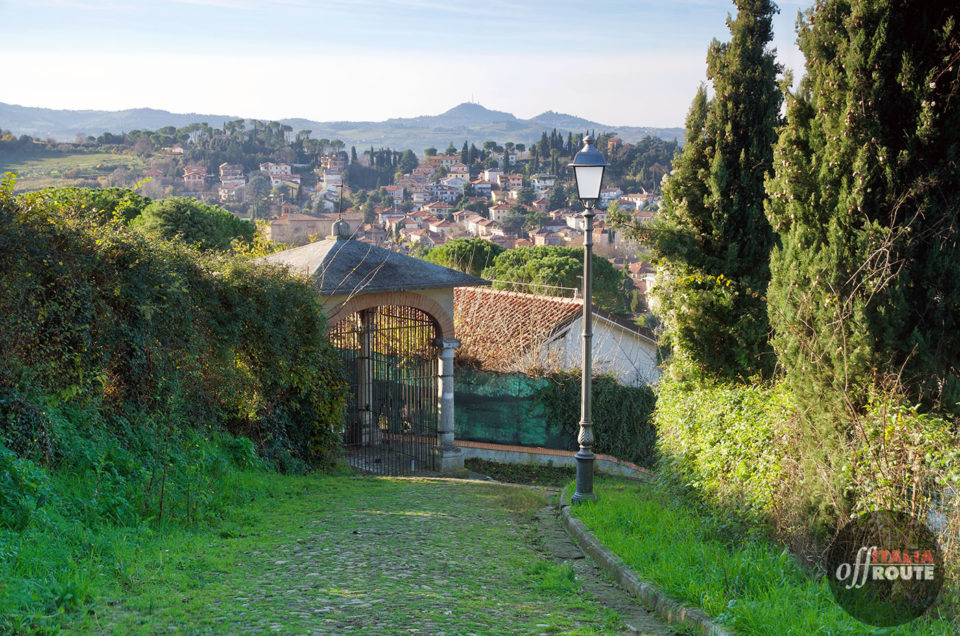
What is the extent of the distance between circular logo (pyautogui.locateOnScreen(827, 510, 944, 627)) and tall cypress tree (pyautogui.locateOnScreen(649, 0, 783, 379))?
3.54 meters

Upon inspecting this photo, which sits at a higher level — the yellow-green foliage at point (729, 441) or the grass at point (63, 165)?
the grass at point (63, 165)

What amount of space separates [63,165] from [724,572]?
5754cm

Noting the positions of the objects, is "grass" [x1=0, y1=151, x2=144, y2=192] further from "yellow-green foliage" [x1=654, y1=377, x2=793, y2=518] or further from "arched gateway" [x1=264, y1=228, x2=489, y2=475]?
"yellow-green foliage" [x1=654, y1=377, x2=793, y2=518]

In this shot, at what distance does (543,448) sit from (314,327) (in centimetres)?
749

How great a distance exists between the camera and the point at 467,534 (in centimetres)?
754

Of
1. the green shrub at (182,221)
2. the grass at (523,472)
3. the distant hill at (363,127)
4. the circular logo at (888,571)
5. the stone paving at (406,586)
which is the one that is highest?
the distant hill at (363,127)

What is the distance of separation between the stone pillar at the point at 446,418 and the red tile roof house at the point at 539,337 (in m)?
3.86

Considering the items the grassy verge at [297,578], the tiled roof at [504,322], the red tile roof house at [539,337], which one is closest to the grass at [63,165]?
A: the tiled roof at [504,322]

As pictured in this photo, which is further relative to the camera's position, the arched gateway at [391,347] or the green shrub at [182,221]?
the green shrub at [182,221]

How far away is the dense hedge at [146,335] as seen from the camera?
6.48 metres

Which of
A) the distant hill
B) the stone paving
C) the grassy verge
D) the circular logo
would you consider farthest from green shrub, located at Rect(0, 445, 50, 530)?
the distant hill

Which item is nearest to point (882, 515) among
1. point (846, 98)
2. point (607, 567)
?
point (607, 567)

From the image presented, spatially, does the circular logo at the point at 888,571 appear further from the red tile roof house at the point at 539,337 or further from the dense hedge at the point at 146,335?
the red tile roof house at the point at 539,337

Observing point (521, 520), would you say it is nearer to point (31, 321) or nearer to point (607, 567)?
point (607, 567)
